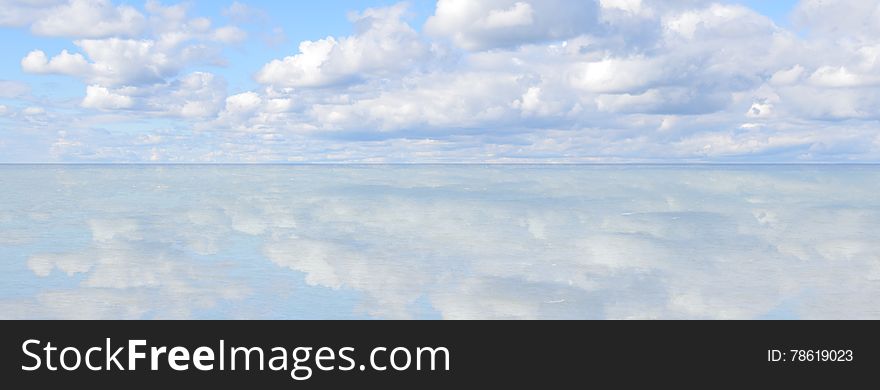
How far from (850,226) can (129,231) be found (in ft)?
97.8

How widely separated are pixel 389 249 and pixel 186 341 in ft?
42.5

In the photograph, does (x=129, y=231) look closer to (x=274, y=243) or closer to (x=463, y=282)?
(x=274, y=243)

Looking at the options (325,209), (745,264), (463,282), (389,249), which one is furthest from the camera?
(325,209)

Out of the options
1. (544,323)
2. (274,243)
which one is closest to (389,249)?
(274,243)

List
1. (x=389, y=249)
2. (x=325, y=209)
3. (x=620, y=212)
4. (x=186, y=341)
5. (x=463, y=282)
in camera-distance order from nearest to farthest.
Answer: (x=186, y=341)
(x=463, y=282)
(x=389, y=249)
(x=620, y=212)
(x=325, y=209)

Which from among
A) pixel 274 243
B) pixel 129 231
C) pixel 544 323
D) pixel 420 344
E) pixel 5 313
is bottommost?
pixel 420 344

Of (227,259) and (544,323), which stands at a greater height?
(227,259)

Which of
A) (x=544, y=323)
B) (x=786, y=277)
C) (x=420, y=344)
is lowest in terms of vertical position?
(x=420, y=344)

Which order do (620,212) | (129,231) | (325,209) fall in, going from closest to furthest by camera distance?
(129,231) < (620,212) < (325,209)

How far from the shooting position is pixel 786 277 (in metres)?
18.3

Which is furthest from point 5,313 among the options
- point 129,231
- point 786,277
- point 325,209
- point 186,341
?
point 325,209

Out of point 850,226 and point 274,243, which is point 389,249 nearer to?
point 274,243

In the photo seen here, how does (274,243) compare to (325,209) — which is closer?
(274,243)

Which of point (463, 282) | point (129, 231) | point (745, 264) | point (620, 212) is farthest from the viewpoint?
point (620, 212)
